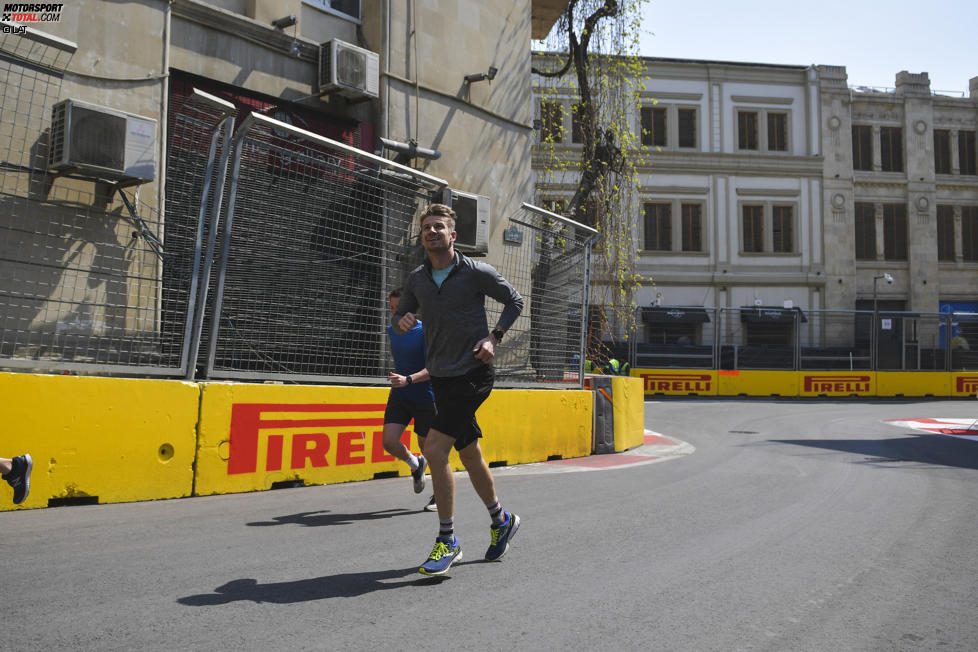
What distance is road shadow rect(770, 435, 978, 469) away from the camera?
909 cm

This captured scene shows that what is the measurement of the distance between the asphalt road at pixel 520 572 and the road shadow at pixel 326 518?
3 centimetres

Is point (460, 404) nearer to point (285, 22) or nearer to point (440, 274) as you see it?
point (440, 274)

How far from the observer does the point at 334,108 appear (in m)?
10.3

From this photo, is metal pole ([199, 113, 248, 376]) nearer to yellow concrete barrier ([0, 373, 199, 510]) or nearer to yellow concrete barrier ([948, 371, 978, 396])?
yellow concrete barrier ([0, 373, 199, 510])

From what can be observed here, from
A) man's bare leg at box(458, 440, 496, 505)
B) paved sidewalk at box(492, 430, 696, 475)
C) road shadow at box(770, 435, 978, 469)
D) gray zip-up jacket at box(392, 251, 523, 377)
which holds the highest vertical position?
gray zip-up jacket at box(392, 251, 523, 377)

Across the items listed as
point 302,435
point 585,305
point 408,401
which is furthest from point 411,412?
point 585,305

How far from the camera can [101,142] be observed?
253 inches

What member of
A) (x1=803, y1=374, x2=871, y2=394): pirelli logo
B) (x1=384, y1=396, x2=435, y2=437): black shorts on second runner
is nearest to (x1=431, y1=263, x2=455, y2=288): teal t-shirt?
(x1=384, y1=396, x2=435, y2=437): black shorts on second runner

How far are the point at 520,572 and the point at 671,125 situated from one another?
1244 inches

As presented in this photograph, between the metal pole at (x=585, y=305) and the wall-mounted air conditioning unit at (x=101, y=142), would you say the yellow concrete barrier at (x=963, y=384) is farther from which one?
the wall-mounted air conditioning unit at (x=101, y=142)

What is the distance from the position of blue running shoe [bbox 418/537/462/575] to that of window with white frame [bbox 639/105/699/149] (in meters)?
30.9

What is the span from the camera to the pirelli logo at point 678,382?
22.6 m

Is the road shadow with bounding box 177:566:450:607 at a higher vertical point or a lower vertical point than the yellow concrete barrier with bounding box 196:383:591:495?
lower

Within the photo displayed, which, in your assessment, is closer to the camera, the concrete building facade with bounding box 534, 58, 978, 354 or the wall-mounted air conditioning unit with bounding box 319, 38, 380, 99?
the wall-mounted air conditioning unit with bounding box 319, 38, 380, 99
